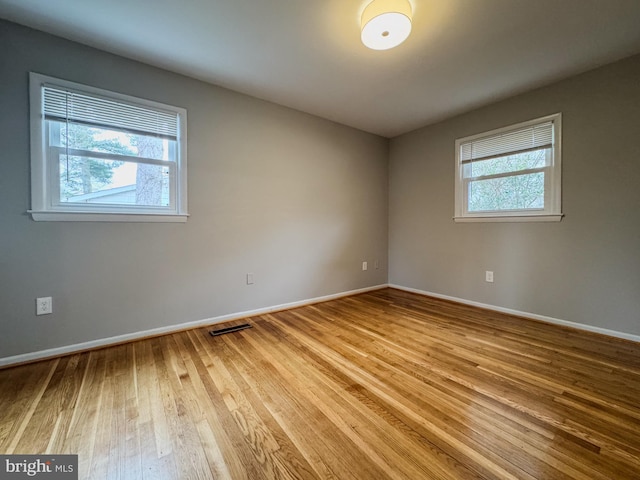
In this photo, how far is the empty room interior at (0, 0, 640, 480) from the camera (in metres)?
1.21

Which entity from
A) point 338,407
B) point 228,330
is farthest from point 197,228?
point 338,407

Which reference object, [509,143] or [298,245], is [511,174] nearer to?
[509,143]

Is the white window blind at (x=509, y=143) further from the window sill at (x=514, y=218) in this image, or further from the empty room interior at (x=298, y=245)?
the window sill at (x=514, y=218)

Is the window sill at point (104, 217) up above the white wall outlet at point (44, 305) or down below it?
above

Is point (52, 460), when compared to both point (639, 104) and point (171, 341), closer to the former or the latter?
point (171, 341)

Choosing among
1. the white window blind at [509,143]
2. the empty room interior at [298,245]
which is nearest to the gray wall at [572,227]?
the empty room interior at [298,245]

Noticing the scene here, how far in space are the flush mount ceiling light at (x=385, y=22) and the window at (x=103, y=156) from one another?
5.89 ft

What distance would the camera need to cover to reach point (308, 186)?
10.8 ft

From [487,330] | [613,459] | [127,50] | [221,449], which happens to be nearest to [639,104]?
[487,330]

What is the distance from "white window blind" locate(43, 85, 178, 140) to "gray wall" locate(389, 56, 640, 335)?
3.32 meters

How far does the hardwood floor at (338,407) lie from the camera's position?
1058 mm

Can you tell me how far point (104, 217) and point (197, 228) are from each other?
2.33ft

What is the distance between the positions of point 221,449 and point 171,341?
1394mm

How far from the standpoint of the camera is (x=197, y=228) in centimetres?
252
